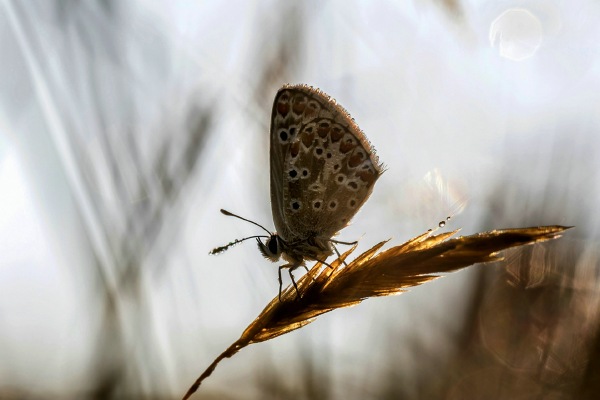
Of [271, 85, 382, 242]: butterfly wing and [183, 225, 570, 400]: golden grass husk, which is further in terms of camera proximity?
[271, 85, 382, 242]: butterfly wing

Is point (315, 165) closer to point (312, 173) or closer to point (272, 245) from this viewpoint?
point (312, 173)

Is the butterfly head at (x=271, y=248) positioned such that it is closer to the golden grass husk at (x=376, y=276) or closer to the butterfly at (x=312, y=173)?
the butterfly at (x=312, y=173)

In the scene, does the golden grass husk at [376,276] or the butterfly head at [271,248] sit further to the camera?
the butterfly head at [271,248]

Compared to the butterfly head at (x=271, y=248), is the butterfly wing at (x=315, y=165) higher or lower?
higher

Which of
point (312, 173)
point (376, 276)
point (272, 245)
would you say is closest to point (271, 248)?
point (272, 245)

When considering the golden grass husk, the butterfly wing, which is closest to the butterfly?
the butterfly wing

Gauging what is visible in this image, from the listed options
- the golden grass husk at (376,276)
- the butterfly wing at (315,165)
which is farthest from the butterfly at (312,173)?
the golden grass husk at (376,276)

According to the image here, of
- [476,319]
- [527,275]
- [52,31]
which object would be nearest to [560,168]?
[527,275]

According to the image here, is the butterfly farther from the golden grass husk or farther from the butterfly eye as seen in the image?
the golden grass husk
